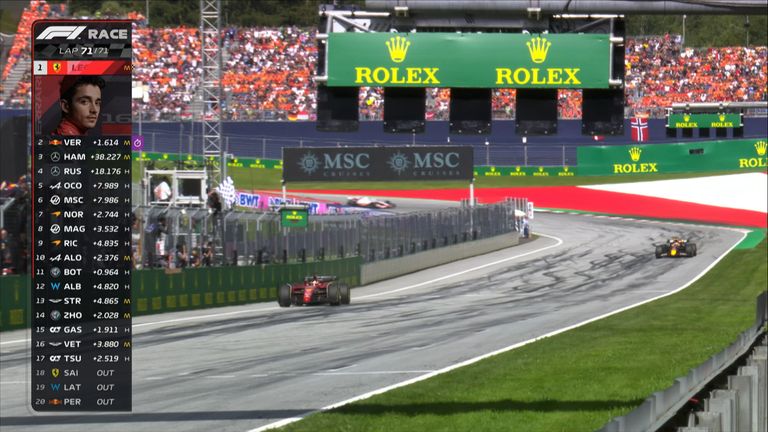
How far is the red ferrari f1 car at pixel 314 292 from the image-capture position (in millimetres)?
38062

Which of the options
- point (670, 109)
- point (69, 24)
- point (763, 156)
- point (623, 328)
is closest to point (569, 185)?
point (763, 156)

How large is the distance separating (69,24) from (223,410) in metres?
12.7

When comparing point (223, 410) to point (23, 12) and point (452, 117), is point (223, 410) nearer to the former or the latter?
point (452, 117)

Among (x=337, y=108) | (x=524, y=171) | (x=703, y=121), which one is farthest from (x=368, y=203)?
(x=337, y=108)

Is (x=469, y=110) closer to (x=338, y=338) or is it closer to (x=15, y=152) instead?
(x=15, y=152)

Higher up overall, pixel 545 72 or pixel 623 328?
pixel 545 72

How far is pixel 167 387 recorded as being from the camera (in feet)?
62.2

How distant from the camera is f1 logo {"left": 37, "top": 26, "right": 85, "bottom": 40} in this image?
157 inches

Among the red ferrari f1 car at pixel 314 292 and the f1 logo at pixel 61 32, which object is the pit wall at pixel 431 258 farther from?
the f1 logo at pixel 61 32

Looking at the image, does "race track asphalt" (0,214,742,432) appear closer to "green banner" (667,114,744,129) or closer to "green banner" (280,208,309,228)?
"green banner" (280,208,309,228)

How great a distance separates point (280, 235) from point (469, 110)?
29086 mm

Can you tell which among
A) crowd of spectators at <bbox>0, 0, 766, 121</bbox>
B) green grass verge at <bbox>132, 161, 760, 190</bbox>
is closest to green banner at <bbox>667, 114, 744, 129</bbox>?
crowd of spectators at <bbox>0, 0, 766, 121</bbox>

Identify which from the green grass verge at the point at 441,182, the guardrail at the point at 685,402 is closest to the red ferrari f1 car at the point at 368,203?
the green grass verge at the point at 441,182

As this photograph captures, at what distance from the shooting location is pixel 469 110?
1506 cm
